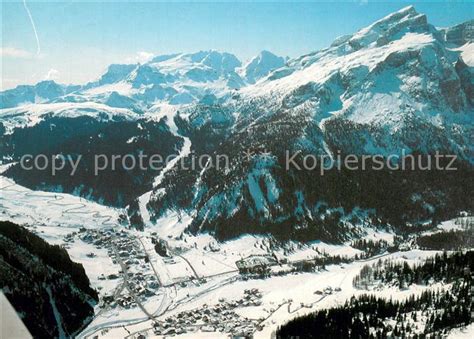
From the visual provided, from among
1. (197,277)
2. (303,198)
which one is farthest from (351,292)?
(303,198)

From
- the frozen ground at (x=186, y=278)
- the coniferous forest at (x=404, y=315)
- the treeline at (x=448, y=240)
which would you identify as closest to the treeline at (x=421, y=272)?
the coniferous forest at (x=404, y=315)

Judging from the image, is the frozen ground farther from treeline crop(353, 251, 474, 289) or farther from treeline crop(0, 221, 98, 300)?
treeline crop(0, 221, 98, 300)

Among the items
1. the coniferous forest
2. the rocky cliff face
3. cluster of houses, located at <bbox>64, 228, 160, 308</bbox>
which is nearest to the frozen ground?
cluster of houses, located at <bbox>64, 228, 160, 308</bbox>

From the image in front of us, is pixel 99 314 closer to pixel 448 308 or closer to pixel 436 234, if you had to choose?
pixel 448 308

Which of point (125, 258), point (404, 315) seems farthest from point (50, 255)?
point (404, 315)

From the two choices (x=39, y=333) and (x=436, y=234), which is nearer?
(x=39, y=333)
